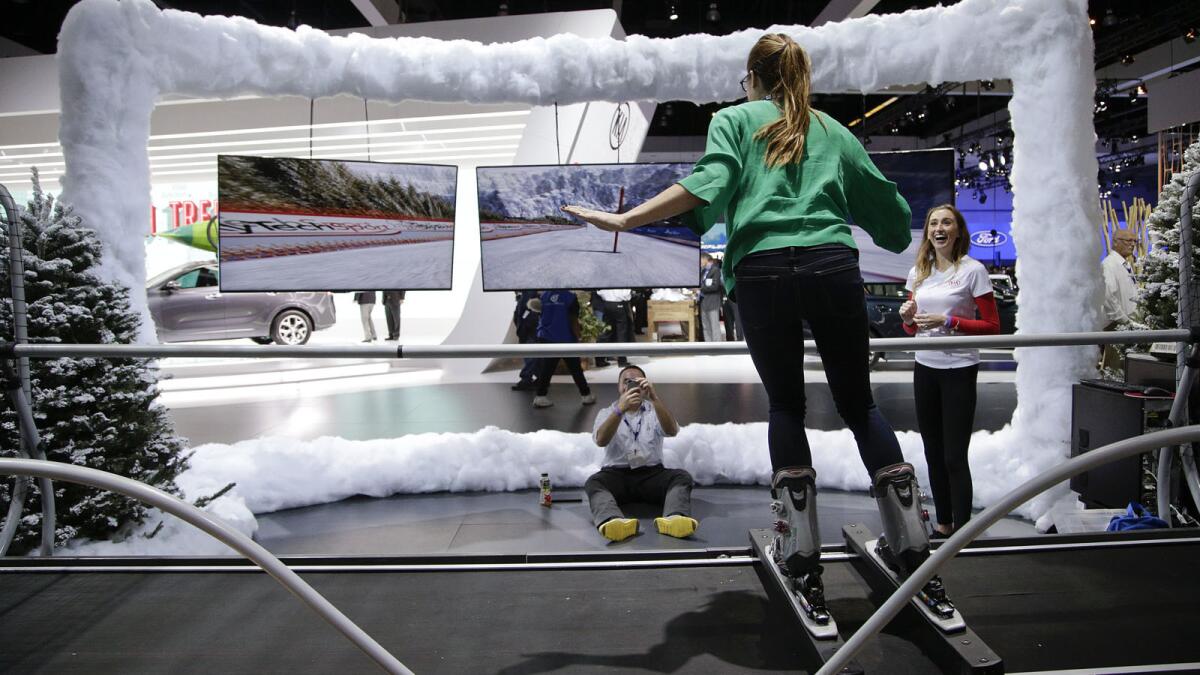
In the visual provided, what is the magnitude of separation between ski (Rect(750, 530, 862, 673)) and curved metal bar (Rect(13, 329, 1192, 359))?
2.12 feet

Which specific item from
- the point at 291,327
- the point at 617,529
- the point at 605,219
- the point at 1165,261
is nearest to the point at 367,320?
the point at 291,327

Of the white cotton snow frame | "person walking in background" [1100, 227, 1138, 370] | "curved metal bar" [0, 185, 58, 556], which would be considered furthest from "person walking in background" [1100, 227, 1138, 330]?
"curved metal bar" [0, 185, 58, 556]

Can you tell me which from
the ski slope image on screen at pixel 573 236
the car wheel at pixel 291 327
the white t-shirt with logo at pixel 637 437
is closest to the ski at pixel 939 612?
the white t-shirt with logo at pixel 637 437

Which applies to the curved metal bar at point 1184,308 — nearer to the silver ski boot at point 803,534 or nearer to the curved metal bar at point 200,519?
the silver ski boot at point 803,534

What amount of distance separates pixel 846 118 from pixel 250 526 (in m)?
19.1

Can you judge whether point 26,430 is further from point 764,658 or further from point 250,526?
point 764,658

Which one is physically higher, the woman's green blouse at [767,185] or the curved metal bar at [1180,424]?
the woman's green blouse at [767,185]

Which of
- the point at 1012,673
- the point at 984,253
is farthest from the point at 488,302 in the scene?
the point at 984,253

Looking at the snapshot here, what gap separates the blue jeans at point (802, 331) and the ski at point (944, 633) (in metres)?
0.35

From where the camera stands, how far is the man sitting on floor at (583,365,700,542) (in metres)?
4.27

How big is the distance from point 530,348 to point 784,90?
3.65 feet

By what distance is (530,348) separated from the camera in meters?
2.41

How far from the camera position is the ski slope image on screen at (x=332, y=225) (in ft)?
14.2

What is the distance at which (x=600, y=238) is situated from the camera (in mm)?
4629
